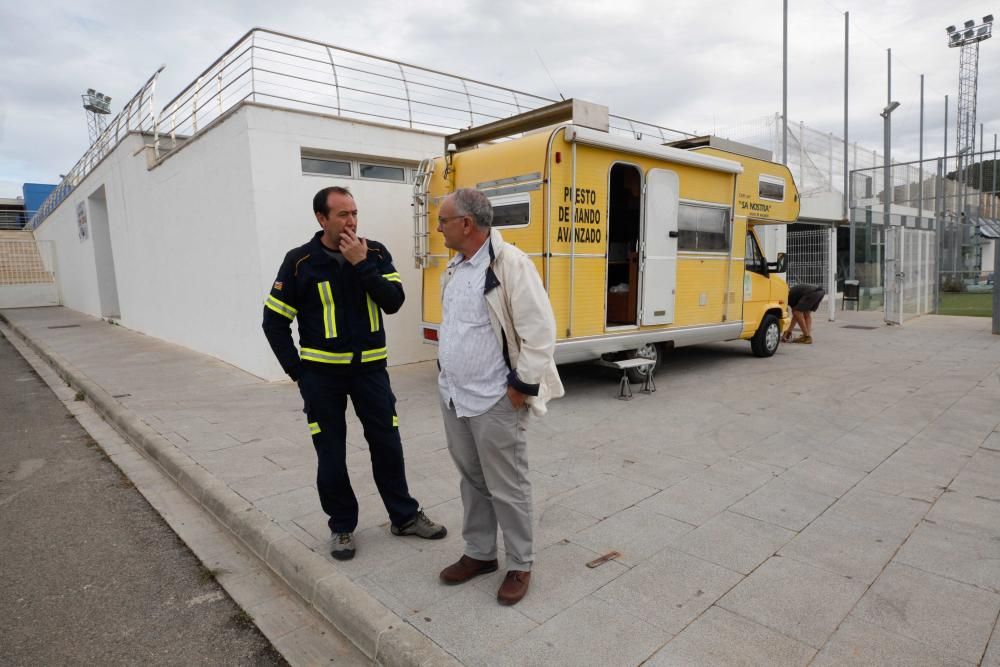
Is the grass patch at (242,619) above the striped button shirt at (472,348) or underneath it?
underneath

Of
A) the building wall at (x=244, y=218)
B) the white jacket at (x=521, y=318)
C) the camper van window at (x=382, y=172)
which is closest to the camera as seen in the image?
the white jacket at (x=521, y=318)

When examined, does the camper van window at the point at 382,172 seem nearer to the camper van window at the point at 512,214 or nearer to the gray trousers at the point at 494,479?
the camper van window at the point at 512,214

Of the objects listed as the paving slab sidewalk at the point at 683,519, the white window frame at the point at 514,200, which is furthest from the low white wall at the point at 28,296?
the white window frame at the point at 514,200

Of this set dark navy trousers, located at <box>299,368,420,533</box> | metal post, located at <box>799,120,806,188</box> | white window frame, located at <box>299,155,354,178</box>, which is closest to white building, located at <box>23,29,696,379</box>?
white window frame, located at <box>299,155,354,178</box>

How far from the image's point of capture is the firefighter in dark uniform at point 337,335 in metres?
3.15

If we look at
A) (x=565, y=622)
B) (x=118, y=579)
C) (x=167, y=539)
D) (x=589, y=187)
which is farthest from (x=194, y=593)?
(x=589, y=187)

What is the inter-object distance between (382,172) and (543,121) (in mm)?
3095

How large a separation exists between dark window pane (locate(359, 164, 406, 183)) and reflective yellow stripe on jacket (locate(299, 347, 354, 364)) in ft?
20.3

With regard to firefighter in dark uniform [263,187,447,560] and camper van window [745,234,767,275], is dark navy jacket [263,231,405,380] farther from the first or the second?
camper van window [745,234,767,275]

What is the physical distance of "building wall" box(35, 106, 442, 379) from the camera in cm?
780

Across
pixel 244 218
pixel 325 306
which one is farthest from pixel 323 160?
pixel 325 306

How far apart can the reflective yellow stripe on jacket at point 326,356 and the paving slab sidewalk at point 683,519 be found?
1.09 m

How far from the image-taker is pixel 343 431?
3.36 metres

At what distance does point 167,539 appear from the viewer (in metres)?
3.95
